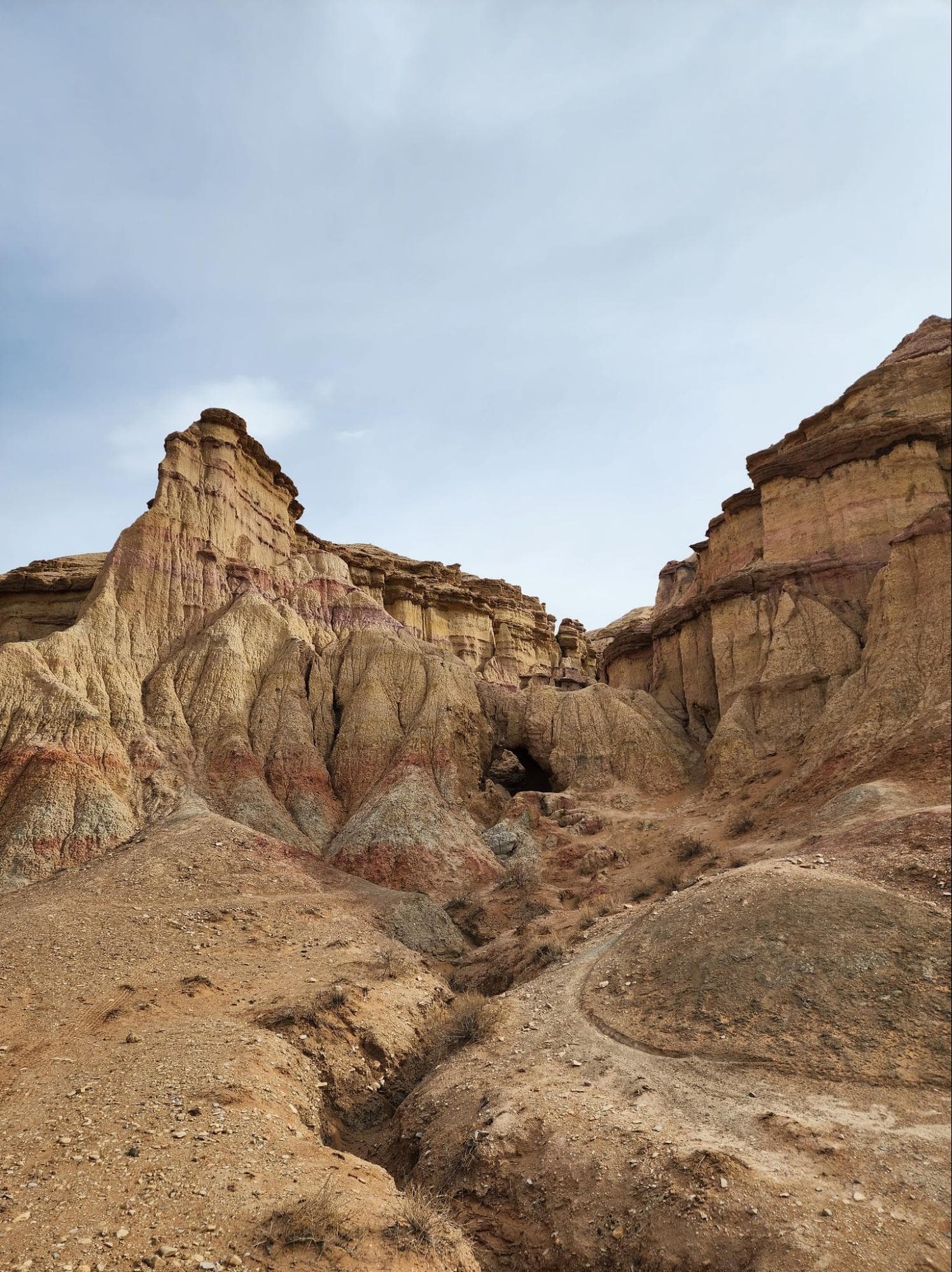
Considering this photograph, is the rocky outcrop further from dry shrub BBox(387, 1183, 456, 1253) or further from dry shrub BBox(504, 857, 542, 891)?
dry shrub BBox(387, 1183, 456, 1253)

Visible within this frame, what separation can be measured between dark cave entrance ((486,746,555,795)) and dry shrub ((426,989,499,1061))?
16833 mm

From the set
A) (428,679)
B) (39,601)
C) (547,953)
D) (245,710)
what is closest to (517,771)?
(428,679)

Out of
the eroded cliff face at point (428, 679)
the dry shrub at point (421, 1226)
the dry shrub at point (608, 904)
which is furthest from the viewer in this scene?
the eroded cliff face at point (428, 679)

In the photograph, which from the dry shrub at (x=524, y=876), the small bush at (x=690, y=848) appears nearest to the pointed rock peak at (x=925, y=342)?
the small bush at (x=690, y=848)

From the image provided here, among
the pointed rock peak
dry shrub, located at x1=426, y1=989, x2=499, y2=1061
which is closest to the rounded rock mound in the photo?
dry shrub, located at x1=426, y1=989, x2=499, y2=1061

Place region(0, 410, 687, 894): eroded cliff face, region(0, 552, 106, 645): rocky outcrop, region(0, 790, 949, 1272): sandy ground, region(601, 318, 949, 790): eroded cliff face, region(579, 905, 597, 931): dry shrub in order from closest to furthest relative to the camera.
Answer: region(0, 790, 949, 1272): sandy ground → region(579, 905, 597, 931): dry shrub → region(601, 318, 949, 790): eroded cliff face → region(0, 410, 687, 894): eroded cliff face → region(0, 552, 106, 645): rocky outcrop

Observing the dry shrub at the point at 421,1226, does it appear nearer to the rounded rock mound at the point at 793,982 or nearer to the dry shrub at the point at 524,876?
the rounded rock mound at the point at 793,982

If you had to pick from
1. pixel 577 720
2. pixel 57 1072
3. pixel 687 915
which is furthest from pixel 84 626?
pixel 687 915

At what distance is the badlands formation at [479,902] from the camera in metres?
6.81

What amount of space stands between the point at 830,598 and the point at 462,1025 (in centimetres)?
2003

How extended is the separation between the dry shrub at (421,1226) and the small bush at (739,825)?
13790 millimetres

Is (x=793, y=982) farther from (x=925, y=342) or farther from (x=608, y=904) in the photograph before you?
(x=925, y=342)

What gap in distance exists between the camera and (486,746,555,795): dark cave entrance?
31.0 meters

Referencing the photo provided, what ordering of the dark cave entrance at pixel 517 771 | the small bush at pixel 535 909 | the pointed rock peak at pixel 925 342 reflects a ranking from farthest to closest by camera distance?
1. the dark cave entrance at pixel 517 771
2. the pointed rock peak at pixel 925 342
3. the small bush at pixel 535 909
